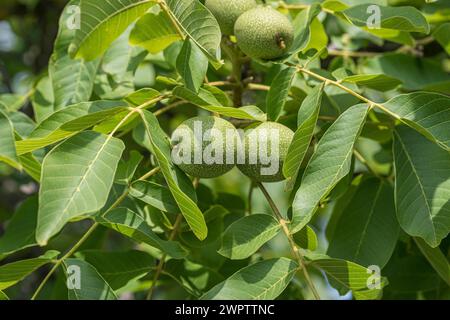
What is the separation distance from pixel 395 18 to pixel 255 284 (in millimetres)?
677

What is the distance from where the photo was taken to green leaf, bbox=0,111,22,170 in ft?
5.24

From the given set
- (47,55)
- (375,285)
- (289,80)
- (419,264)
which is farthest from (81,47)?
(47,55)

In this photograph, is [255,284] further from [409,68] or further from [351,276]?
[409,68]

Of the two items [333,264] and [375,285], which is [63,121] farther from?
[375,285]

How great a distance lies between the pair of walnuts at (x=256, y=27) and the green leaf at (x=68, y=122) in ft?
1.12

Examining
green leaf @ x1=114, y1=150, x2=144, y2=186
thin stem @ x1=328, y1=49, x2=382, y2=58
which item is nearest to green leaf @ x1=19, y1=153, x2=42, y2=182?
green leaf @ x1=114, y1=150, x2=144, y2=186

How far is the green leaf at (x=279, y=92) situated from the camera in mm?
1700

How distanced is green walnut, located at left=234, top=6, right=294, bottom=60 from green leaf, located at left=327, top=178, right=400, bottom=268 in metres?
0.46

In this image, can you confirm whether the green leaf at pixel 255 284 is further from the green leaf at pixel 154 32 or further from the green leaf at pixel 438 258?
the green leaf at pixel 154 32

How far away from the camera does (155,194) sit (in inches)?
62.5

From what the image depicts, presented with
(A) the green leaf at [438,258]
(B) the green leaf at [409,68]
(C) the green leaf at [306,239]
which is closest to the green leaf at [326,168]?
(C) the green leaf at [306,239]

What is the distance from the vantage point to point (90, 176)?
4.62 feet

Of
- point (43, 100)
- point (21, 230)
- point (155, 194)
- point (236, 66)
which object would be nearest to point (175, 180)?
point (155, 194)

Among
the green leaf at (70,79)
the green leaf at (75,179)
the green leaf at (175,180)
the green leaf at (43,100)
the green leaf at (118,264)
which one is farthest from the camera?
the green leaf at (43,100)
